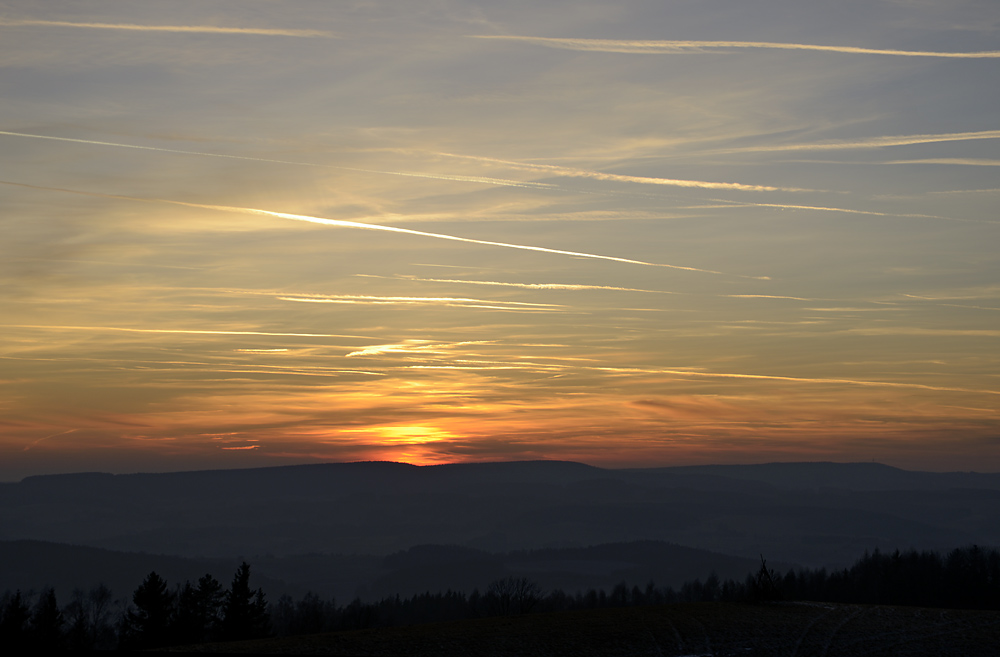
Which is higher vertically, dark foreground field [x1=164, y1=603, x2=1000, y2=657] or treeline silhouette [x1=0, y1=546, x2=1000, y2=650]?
dark foreground field [x1=164, y1=603, x2=1000, y2=657]

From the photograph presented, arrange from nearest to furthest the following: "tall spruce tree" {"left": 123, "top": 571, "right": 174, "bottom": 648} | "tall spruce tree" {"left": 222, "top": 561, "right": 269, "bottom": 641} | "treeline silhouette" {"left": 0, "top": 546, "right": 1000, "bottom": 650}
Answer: "treeline silhouette" {"left": 0, "top": 546, "right": 1000, "bottom": 650}
"tall spruce tree" {"left": 123, "top": 571, "right": 174, "bottom": 648}
"tall spruce tree" {"left": 222, "top": 561, "right": 269, "bottom": 641}

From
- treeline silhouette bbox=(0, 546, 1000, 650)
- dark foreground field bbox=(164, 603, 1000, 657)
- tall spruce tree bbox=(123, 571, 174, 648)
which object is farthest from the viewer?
tall spruce tree bbox=(123, 571, 174, 648)

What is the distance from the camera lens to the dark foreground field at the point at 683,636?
54531 millimetres

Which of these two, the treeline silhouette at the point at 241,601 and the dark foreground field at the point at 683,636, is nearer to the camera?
the dark foreground field at the point at 683,636

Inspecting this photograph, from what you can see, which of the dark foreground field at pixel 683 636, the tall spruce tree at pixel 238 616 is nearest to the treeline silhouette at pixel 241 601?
the tall spruce tree at pixel 238 616

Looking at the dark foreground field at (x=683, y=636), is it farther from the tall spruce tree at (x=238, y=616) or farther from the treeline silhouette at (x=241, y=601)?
the tall spruce tree at (x=238, y=616)

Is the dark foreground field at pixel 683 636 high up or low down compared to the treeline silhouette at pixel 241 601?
up

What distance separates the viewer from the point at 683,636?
192 feet

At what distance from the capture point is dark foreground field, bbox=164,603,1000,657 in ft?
179

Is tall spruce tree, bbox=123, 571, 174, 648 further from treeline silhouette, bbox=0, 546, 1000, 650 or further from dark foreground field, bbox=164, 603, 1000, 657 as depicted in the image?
dark foreground field, bbox=164, 603, 1000, 657

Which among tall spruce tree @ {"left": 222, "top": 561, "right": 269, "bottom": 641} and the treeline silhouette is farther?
tall spruce tree @ {"left": 222, "top": 561, "right": 269, "bottom": 641}

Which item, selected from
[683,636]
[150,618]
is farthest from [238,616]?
[683,636]

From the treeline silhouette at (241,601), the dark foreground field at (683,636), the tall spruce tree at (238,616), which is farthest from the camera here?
the tall spruce tree at (238,616)

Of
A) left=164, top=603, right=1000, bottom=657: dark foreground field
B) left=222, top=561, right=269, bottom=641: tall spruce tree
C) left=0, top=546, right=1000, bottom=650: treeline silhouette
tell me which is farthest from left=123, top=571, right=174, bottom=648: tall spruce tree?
left=164, top=603, right=1000, bottom=657: dark foreground field
